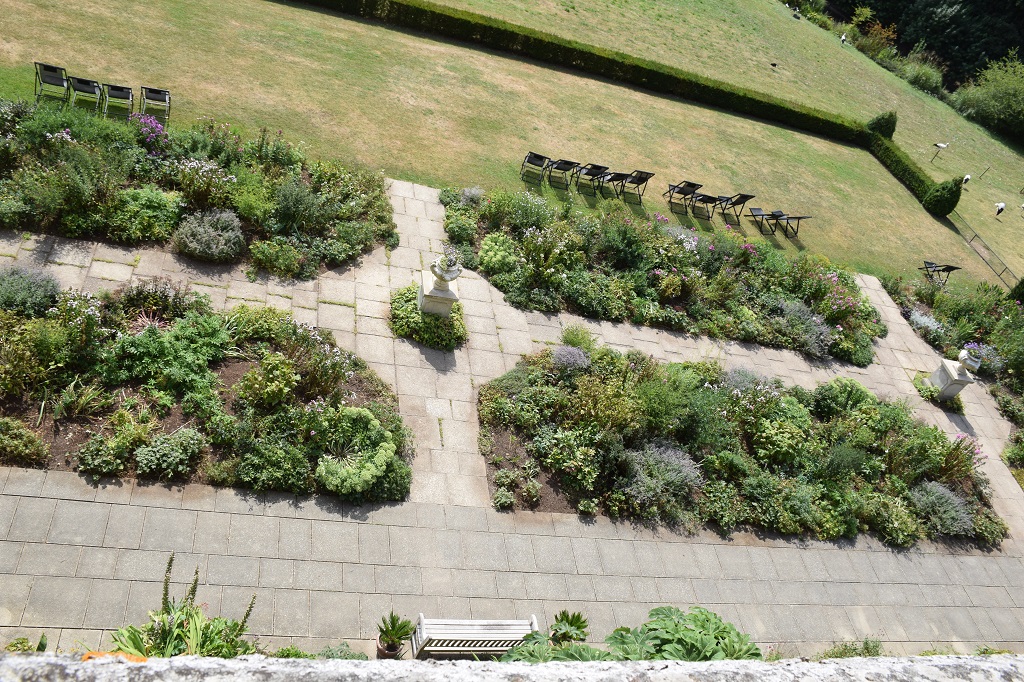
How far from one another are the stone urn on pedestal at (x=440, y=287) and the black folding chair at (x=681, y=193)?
7.51 meters

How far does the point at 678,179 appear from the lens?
1703cm

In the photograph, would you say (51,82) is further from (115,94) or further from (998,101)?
(998,101)

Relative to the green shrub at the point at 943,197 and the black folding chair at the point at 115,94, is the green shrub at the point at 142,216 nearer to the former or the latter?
the black folding chair at the point at 115,94

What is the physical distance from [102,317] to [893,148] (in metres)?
23.1

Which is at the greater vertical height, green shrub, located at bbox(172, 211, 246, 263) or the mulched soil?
green shrub, located at bbox(172, 211, 246, 263)

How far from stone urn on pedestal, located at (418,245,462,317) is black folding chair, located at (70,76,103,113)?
6.59 m

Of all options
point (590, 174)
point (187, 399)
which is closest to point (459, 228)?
point (590, 174)

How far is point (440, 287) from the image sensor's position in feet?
33.2

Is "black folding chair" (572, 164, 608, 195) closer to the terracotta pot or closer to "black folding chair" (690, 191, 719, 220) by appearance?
"black folding chair" (690, 191, 719, 220)

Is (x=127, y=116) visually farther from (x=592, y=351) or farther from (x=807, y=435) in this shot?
(x=807, y=435)

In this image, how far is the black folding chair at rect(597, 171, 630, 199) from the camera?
49.2 ft

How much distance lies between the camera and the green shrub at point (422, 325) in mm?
10125

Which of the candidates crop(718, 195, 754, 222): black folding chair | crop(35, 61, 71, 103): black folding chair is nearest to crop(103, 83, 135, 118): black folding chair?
crop(35, 61, 71, 103): black folding chair

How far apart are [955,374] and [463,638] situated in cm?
1093
